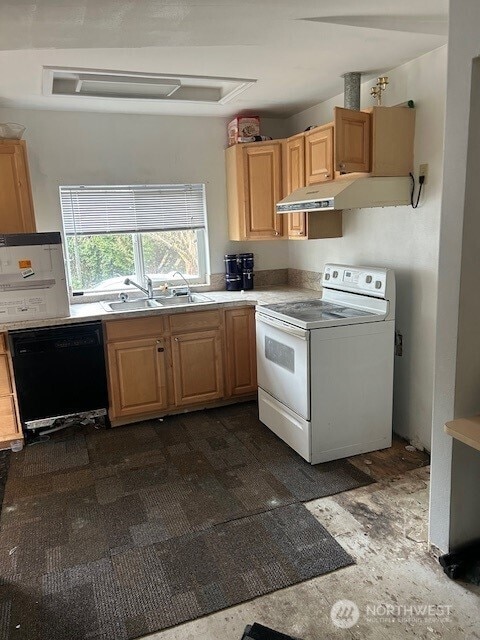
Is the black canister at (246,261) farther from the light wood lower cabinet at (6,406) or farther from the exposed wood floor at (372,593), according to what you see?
the exposed wood floor at (372,593)

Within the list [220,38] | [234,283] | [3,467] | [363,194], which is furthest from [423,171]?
[3,467]

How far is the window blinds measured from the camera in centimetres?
395

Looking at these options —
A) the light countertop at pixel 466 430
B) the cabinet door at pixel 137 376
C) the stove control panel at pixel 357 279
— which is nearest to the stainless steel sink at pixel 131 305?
the cabinet door at pixel 137 376

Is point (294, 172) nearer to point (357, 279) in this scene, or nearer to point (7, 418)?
point (357, 279)

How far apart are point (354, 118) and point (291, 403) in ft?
6.04

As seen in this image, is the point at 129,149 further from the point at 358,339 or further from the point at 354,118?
the point at 358,339

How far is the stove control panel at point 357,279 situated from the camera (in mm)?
3088

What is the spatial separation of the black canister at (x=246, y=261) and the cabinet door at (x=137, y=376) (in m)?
1.16

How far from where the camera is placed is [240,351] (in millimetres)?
3979

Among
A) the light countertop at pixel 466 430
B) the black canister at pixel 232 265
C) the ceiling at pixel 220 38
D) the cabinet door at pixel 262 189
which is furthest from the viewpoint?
the black canister at pixel 232 265

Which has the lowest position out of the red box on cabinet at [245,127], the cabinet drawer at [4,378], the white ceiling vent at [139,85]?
the cabinet drawer at [4,378]

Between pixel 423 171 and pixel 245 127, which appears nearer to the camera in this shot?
pixel 423 171

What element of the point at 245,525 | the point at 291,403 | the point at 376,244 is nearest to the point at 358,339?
the point at 291,403

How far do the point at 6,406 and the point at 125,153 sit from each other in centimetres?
221
